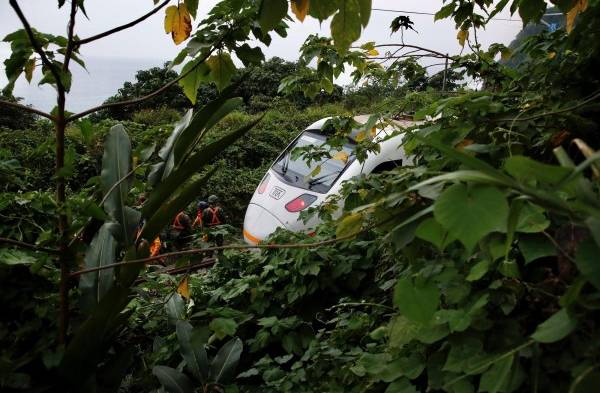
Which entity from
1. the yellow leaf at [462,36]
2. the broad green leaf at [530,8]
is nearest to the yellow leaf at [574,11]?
the broad green leaf at [530,8]

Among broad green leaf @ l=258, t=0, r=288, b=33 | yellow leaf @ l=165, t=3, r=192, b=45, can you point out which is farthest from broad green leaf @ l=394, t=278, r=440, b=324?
yellow leaf @ l=165, t=3, r=192, b=45

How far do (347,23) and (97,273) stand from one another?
113 cm

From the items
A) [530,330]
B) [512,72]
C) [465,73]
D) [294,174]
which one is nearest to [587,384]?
[530,330]

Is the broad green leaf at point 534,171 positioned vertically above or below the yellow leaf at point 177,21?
below

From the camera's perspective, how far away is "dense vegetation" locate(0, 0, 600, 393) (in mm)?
582

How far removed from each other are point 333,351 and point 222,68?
1.12 metres

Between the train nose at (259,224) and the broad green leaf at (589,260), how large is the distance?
457 centimetres

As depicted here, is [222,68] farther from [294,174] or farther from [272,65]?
[272,65]

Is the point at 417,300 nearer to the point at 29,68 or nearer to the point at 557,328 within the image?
the point at 557,328

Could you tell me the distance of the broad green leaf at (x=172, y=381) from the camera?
1.43m

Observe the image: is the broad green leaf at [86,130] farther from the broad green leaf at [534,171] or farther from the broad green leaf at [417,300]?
the broad green leaf at [534,171]

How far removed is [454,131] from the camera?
51.9 inches

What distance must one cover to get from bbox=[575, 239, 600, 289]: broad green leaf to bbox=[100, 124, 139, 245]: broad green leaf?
1.19m

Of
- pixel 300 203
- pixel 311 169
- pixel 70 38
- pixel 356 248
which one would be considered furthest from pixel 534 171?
pixel 311 169
